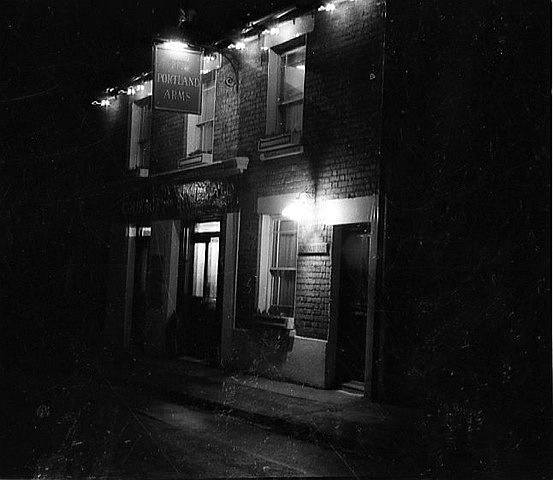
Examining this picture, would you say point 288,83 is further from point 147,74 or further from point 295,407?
point 295,407

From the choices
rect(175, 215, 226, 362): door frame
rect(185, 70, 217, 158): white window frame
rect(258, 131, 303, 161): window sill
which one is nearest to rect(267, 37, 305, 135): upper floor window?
rect(258, 131, 303, 161): window sill

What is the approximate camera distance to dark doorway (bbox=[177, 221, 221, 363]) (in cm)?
786

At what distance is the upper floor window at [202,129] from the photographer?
8102 mm

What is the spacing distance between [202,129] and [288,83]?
4.09ft

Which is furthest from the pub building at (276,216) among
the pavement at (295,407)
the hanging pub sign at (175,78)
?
the hanging pub sign at (175,78)

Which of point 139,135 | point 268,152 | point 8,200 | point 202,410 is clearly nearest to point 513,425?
point 202,410

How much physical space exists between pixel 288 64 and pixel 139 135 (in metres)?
2.14

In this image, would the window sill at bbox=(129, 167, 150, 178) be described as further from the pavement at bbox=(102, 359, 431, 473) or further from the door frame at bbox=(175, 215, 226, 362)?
the pavement at bbox=(102, 359, 431, 473)

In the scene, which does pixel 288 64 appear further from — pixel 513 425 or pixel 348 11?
pixel 513 425

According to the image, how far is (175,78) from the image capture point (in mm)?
7176

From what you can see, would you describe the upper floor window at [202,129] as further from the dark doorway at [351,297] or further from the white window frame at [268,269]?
the dark doorway at [351,297]

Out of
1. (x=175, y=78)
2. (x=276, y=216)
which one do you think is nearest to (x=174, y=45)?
(x=175, y=78)

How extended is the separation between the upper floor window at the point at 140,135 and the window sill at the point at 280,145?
4.86 feet

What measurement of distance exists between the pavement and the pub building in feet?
0.77
